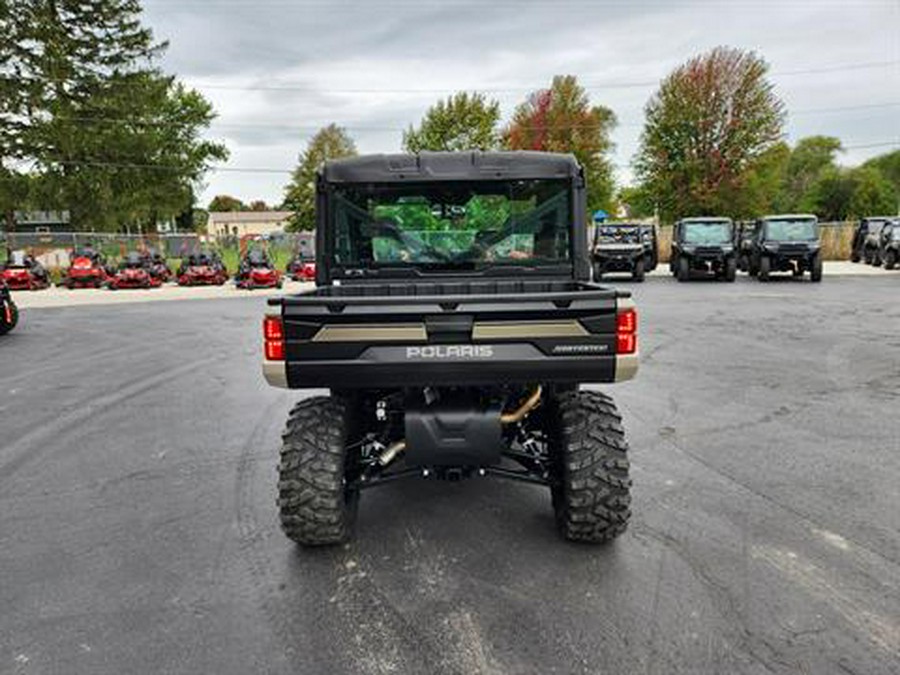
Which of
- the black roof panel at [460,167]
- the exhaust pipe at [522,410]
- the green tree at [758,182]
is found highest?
the green tree at [758,182]

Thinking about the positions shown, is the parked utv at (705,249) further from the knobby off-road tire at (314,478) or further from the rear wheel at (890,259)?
the knobby off-road tire at (314,478)

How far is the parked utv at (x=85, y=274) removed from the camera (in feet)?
80.9

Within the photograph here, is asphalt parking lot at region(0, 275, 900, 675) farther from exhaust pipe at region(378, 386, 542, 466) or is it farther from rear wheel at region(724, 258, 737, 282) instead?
rear wheel at region(724, 258, 737, 282)

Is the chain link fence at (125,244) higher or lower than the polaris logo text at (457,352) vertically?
higher

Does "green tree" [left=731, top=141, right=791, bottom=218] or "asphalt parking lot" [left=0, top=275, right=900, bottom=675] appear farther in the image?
"green tree" [left=731, top=141, right=791, bottom=218]

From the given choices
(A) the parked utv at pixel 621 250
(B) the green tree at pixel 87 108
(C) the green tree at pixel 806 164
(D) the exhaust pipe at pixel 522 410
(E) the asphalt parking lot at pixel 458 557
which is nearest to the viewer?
(E) the asphalt parking lot at pixel 458 557

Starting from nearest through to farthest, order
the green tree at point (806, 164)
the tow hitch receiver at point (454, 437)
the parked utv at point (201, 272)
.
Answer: the tow hitch receiver at point (454, 437) → the parked utv at point (201, 272) → the green tree at point (806, 164)

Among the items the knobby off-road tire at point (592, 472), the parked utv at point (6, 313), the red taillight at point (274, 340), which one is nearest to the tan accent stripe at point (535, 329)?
the knobby off-road tire at point (592, 472)

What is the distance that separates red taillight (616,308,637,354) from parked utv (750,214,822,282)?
19.8 metres

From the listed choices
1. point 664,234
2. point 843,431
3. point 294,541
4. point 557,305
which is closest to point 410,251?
point 557,305

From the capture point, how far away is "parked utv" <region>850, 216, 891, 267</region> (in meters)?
26.5

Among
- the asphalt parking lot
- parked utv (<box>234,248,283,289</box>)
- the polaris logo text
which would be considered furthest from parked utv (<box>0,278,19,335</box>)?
the polaris logo text

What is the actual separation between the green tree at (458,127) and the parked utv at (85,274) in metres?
20.8

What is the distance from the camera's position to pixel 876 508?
391 centimetres
